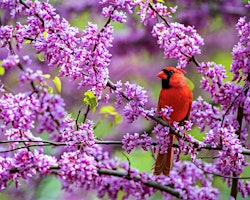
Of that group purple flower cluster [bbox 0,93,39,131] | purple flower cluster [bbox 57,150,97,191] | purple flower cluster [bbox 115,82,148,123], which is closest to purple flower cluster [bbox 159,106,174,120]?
purple flower cluster [bbox 115,82,148,123]

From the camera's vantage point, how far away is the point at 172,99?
353cm

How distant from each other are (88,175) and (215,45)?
5.93 meters

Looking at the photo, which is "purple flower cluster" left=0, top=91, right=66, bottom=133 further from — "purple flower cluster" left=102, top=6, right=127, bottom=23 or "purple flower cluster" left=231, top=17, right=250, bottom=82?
"purple flower cluster" left=231, top=17, right=250, bottom=82

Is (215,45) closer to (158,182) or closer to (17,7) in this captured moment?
(158,182)

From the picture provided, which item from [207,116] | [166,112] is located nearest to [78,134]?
[166,112]

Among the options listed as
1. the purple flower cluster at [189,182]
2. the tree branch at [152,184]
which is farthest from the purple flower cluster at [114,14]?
the purple flower cluster at [189,182]

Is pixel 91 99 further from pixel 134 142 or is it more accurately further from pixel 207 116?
pixel 207 116

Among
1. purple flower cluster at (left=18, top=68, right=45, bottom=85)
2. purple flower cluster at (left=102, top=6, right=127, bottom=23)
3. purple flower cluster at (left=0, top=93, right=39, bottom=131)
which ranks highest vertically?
purple flower cluster at (left=102, top=6, right=127, bottom=23)

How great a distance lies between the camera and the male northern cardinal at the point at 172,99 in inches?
136

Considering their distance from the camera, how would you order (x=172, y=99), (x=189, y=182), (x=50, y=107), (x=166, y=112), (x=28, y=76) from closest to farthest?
1. (x=28, y=76)
2. (x=50, y=107)
3. (x=166, y=112)
4. (x=172, y=99)
5. (x=189, y=182)

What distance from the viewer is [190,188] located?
3.60m

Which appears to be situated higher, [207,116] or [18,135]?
[207,116]

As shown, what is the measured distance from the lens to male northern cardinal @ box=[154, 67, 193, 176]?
11.3 ft

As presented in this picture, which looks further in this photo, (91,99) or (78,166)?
(78,166)
